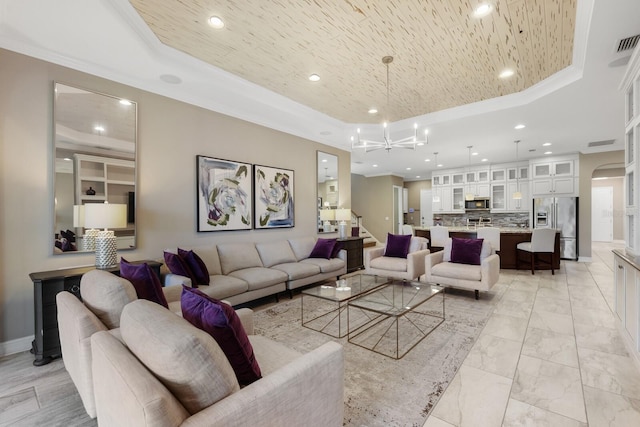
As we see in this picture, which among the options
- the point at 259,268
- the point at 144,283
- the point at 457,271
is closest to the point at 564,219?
the point at 457,271

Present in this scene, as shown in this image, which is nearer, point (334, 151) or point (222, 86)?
point (222, 86)

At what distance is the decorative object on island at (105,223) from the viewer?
106 inches

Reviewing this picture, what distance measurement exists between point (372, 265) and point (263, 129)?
3021mm

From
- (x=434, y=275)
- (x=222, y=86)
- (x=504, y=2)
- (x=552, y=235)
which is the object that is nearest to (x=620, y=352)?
(x=434, y=275)

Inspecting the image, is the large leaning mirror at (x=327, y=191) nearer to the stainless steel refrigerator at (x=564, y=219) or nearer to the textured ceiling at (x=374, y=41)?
the textured ceiling at (x=374, y=41)

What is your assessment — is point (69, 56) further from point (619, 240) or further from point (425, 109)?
point (619, 240)

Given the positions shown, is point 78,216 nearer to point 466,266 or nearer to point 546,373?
point 546,373

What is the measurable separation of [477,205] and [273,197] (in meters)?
6.80

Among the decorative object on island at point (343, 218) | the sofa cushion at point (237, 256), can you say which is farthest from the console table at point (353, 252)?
the sofa cushion at point (237, 256)

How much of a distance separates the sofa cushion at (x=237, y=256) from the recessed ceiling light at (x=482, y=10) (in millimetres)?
3800

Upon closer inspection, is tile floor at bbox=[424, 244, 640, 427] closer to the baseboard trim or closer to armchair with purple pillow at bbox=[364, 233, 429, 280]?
armchair with purple pillow at bbox=[364, 233, 429, 280]

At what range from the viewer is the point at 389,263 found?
4.91m

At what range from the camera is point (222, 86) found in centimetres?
361

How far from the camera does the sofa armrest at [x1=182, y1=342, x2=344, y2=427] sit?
97cm
